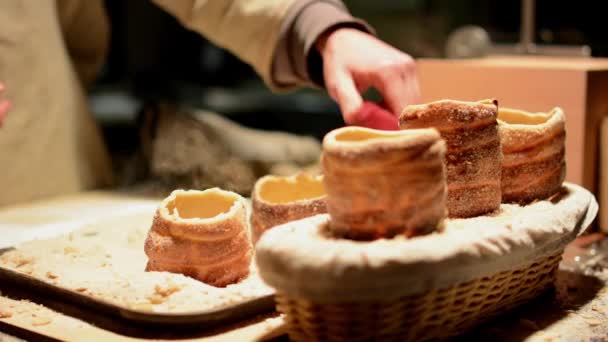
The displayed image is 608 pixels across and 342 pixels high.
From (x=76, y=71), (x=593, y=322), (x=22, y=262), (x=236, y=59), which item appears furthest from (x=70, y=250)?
(x=236, y=59)

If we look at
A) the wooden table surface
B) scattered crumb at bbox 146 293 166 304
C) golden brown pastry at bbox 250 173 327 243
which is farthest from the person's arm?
scattered crumb at bbox 146 293 166 304

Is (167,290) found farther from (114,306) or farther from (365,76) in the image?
(365,76)

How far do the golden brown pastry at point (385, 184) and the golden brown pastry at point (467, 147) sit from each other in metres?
0.14

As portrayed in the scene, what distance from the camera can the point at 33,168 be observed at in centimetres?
183

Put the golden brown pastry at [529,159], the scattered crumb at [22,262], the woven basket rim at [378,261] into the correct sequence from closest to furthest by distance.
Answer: the woven basket rim at [378,261]
the golden brown pastry at [529,159]
the scattered crumb at [22,262]

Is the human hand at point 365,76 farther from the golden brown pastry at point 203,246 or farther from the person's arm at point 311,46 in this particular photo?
the golden brown pastry at point 203,246

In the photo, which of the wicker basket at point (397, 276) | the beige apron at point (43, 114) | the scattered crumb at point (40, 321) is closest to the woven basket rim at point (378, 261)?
the wicker basket at point (397, 276)

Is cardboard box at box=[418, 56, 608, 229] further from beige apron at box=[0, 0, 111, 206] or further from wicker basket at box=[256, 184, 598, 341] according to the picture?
beige apron at box=[0, 0, 111, 206]

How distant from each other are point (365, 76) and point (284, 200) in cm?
34

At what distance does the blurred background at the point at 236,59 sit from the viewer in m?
2.00

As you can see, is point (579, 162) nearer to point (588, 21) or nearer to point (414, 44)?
point (588, 21)

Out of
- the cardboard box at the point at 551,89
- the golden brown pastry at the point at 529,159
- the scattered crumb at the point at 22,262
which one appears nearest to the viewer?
the golden brown pastry at the point at 529,159

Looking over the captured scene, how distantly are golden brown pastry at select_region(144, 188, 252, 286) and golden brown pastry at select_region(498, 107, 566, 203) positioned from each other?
357 millimetres

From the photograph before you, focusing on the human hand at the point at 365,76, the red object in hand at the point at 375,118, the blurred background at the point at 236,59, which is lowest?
the blurred background at the point at 236,59
